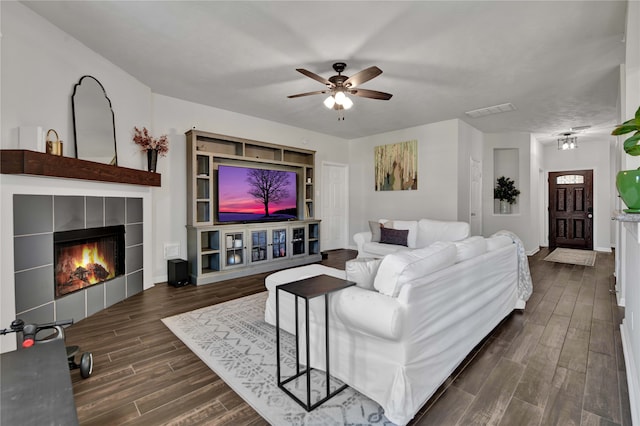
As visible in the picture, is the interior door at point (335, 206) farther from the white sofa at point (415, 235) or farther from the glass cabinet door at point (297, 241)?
the white sofa at point (415, 235)

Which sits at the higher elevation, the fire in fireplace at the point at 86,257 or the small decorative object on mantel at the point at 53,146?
the small decorative object on mantel at the point at 53,146

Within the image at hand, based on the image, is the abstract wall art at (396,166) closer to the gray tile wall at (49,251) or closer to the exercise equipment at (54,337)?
the gray tile wall at (49,251)

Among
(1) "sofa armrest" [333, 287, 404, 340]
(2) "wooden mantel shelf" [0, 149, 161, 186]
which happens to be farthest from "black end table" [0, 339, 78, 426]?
(2) "wooden mantel shelf" [0, 149, 161, 186]

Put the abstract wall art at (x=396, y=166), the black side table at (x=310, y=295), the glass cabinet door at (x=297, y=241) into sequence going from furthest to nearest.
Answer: the abstract wall art at (x=396, y=166) < the glass cabinet door at (x=297, y=241) < the black side table at (x=310, y=295)

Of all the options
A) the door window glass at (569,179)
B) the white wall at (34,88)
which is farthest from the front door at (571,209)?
the white wall at (34,88)

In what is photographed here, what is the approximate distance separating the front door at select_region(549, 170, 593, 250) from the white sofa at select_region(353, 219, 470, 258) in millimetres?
5190

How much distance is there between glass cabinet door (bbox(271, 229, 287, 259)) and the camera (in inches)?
208

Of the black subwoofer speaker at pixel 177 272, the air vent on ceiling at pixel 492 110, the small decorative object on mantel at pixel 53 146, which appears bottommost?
the black subwoofer speaker at pixel 177 272

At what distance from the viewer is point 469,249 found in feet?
7.70

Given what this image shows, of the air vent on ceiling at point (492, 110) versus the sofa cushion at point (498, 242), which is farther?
the air vent on ceiling at point (492, 110)

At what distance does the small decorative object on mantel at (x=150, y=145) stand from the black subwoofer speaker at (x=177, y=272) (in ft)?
4.25

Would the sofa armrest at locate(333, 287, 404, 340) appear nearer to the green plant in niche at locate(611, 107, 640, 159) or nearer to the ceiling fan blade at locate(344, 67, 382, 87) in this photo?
the green plant in niche at locate(611, 107, 640, 159)

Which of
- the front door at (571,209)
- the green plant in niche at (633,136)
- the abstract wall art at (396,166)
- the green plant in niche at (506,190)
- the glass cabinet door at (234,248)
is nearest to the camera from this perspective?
the green plant in niche at (633,136)

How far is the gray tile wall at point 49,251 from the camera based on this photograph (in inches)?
96.6
